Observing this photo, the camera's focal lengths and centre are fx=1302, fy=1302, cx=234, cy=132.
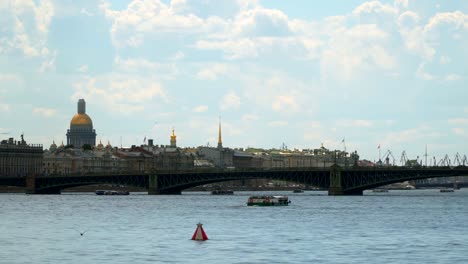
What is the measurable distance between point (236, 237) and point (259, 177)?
8431 centimetres

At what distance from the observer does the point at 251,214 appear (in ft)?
368

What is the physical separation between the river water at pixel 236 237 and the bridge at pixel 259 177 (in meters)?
39.7

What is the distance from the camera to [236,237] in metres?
77.6

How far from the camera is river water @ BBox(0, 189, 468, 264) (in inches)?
2525

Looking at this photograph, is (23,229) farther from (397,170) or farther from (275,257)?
(397,170)

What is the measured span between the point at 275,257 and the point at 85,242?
14113mm

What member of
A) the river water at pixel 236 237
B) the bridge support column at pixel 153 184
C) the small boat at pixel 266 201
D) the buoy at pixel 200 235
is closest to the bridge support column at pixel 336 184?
the small boat at pixel 266 201

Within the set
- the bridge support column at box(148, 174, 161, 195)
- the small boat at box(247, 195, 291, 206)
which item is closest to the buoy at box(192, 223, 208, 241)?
the small boat at box(247, 195, 291, 206)

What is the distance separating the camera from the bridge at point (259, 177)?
511 feet

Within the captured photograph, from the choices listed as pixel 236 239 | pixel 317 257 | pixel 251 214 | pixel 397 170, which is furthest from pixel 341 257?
pixel 397 170

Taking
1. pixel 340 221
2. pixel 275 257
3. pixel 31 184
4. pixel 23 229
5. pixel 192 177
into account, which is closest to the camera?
pixel 275 257

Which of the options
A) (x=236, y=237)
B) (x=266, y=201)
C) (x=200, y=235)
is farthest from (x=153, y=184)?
(x=200, y=235)

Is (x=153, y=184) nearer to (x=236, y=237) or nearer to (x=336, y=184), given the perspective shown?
(x=336, y=184)

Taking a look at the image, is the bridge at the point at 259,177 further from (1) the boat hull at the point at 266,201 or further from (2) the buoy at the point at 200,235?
(2) the buoy at the point at 200,235
